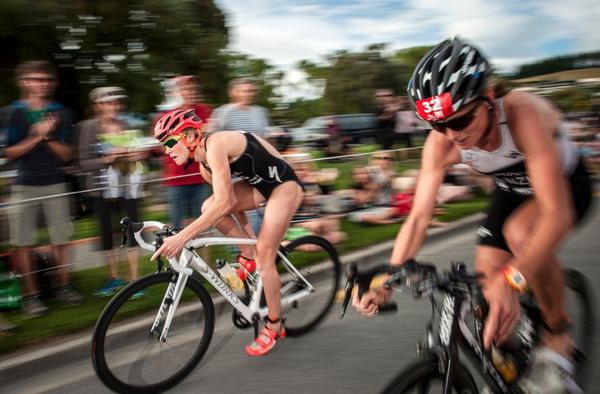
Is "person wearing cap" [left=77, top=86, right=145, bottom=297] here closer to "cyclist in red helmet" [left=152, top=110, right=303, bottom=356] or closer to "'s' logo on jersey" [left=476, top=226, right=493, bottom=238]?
"cyclist in red helmet" [left=152, top=110, right=303, bottom=356]

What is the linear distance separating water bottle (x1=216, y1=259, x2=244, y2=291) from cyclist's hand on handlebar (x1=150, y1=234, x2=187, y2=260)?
0.64 m

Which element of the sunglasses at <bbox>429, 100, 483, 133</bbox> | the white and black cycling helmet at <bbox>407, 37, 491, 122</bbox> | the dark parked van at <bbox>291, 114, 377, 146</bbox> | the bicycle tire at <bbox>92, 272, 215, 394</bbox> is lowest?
the dark parked van at <bbox>291, 114, 377, 146</bbox>

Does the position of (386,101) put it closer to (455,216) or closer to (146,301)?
(455,216)

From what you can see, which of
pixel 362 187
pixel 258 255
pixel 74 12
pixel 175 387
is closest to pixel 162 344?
pixel 175 387

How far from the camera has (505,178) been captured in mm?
2791

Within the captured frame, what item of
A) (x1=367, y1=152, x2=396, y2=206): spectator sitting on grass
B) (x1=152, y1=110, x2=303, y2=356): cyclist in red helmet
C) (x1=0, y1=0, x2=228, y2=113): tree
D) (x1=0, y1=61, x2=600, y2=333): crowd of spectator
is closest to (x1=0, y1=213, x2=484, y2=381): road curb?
(x1=0, y1=61, x2=600, y2=333): crowd of spectator

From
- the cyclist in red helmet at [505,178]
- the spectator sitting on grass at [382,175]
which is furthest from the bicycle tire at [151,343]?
the spectator sitting on grass at [382,175]

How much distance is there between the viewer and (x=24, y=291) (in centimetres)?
486

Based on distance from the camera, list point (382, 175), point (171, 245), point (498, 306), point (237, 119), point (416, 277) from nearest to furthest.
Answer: point (498, 306), point (416, 277), point (171, 245), point (237, 119), point (382, 175)

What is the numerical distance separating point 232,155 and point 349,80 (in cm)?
4863

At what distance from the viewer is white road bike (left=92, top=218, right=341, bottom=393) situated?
3299 mm

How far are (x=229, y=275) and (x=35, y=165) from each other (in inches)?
86.8

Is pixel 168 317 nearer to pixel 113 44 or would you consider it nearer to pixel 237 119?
pixel 237 119

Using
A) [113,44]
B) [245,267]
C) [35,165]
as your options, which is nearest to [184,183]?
[35,165]
